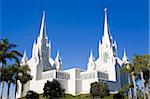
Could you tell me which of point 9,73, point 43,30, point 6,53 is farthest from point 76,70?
point 6,53

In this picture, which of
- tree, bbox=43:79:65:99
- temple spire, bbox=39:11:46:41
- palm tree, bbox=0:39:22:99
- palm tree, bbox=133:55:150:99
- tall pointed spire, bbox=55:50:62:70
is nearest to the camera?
palm tree, bbox=0:39:22:99

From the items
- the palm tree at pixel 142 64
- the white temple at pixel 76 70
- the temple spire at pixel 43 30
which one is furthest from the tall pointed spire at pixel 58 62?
the palm tree at pixel 142 64

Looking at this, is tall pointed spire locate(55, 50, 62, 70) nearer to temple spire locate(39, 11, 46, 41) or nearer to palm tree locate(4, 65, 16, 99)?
temple spire locate(39, 11, 46, 41)

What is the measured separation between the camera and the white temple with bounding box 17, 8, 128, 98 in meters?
98.1

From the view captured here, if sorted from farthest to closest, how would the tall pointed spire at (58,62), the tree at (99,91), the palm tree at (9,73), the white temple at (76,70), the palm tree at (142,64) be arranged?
1. the tall pointed spire at (58,62)
2. the white temple at (76,70)
3. the tree at (99,91)
4. the palm tree at (142,64)
5. the palm tree at (9,73)

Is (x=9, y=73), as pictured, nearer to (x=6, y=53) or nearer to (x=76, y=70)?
(x=6, y=53)

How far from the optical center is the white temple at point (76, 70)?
98062 mm

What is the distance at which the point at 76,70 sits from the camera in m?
102

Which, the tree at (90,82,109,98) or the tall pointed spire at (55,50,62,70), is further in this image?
the tall pointed spire at (55,50,62,70)

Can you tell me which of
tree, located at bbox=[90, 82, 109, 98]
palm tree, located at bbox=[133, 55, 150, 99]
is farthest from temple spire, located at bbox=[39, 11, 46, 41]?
palm tree, located at bbox=[133, 55, 150, 99]

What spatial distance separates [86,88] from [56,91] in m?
27.4

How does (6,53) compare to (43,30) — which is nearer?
(6,53)

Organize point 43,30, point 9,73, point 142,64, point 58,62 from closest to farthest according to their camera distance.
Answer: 1. point 9,73
2. point 142,64
3. point 43,30
4. point 58,62

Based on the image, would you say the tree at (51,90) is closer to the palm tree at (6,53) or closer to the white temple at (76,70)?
the white temple at (76,70)
